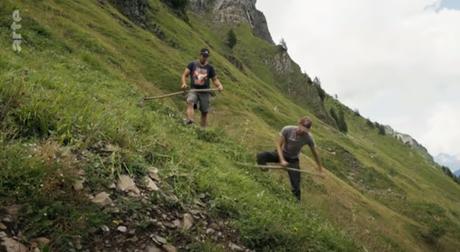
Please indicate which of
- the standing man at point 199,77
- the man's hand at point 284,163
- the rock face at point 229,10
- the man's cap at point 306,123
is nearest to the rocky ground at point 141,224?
the man's hand at point 284,163

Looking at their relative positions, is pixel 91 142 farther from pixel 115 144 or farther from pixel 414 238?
pixel 414 238

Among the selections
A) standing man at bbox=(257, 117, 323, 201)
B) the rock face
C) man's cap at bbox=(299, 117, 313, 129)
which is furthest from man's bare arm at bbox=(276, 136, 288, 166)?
the rock face

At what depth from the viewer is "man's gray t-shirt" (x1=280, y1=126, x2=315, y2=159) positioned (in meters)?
15.5

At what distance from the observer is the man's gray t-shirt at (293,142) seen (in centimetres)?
1554

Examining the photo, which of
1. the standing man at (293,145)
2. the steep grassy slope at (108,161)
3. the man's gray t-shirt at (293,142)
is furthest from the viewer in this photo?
Answer: the man's gray t-shirt at (293,142)

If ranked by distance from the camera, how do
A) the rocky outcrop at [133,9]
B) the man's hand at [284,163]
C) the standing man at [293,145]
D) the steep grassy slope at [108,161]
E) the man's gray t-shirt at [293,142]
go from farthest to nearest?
the rocky outcrop at [133,9], the man's gray t-shirt at [293,142], the standing man at [293,145], the man's hand at [284,163], the steep grassy slope at [108,161]

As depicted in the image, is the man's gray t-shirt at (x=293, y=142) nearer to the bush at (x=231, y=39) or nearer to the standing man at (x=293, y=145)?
the standing man at (x=293, y=145)

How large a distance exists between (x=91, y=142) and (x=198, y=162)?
300 centimetres

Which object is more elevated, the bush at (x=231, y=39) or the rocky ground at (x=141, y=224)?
the bush at (x=231, y=39)

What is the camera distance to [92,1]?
44688 millimetres

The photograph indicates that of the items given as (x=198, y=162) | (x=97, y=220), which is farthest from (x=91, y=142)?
(x=198, y=162)

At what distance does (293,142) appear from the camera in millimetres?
15609

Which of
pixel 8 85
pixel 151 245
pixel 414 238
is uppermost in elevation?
pixel 8 85

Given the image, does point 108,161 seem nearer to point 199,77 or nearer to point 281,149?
point 281,149
